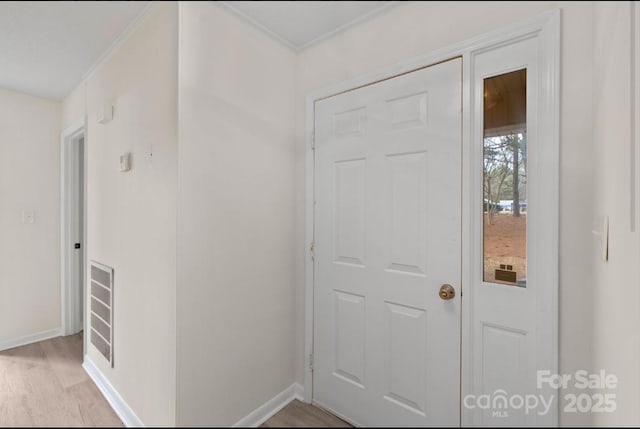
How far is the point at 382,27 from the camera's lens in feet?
3.97

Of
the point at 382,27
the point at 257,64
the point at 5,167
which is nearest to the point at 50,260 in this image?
the point at 5,167

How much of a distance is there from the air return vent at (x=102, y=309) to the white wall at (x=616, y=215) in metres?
0.77

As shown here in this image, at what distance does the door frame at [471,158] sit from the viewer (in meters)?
0.89

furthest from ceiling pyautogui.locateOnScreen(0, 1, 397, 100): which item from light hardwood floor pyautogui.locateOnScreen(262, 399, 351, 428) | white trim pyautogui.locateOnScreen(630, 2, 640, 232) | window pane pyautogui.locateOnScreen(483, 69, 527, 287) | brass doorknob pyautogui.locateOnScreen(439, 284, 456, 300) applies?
brass doorknob pyautogui.locateOnScreen(439, 284, 456, 300)

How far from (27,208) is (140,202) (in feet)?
0.44

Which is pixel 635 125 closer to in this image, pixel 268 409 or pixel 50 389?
pixel 50 389

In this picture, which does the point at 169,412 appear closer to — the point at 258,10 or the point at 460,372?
the point at 258,10

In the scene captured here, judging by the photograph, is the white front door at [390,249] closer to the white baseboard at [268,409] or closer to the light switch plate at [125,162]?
the white baseboard at [268,409]

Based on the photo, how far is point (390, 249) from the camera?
1.23m

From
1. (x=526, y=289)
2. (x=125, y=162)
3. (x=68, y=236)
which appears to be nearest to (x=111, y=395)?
(x=68, y=236)

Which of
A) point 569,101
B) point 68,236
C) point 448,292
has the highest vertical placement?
point 569,101

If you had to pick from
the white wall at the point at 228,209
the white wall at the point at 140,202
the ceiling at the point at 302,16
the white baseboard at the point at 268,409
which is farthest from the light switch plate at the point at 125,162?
the white baseboard at the point at 268,409

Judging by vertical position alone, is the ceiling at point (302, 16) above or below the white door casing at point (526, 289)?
above

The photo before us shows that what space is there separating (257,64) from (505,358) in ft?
4.01
